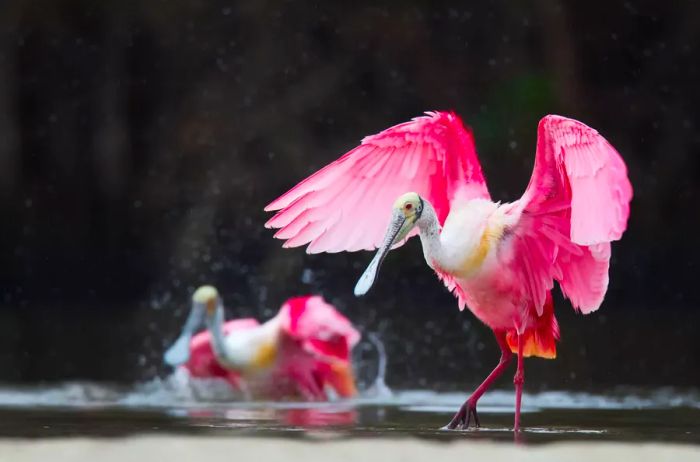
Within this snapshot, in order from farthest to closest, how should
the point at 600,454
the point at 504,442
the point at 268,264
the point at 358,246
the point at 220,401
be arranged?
1. the point at 268,264
2. the point at 220,401
3. the point at 358,246
4. the point at 504,442
5. the point at 600,454

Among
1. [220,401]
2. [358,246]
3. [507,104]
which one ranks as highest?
[507,104]

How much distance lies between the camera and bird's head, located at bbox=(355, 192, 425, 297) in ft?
18.7

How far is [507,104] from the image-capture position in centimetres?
1661

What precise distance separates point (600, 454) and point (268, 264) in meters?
9.81

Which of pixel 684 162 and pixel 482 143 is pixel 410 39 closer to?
pixel 482 143

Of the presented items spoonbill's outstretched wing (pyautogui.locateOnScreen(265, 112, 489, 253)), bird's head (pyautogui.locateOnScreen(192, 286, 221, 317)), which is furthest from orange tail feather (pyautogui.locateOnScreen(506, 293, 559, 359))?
bird's head (pyautogui.locateOnScreen(192, 286, 221, 317))

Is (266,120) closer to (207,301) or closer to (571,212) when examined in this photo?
(207,301)

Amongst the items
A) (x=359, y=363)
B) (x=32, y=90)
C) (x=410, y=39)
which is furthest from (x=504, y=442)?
(x=32, y=90)

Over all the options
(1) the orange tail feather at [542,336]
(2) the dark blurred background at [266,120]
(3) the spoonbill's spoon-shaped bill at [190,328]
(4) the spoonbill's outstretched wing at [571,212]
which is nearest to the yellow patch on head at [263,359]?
(3) the spoonbill's spoon-shaped bill at [190,328]

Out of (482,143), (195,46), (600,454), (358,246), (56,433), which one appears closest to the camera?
(600,454)

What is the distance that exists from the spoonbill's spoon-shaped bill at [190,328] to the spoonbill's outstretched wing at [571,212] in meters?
2.36

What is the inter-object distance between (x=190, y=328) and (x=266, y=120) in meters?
8.43

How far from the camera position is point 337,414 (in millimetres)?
6473

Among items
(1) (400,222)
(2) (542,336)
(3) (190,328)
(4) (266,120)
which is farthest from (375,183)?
(4) (266,120)
